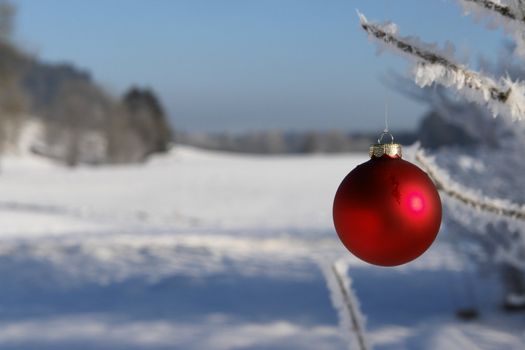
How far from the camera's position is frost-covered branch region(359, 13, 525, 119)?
1.12 metres

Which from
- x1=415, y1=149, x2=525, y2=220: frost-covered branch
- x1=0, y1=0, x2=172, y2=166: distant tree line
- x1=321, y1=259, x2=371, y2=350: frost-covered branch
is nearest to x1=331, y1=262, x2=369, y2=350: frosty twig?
x1=321, y1=259, x2=371, y2=350: frost-covered branch

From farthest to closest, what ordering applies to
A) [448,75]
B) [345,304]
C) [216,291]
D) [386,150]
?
[216,291]
[345,304]
[386,150]
[448,75]

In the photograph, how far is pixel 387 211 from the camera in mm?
1191

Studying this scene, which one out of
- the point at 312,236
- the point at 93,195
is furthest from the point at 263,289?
the point at 93,195

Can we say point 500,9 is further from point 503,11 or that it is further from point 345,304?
point 345,304

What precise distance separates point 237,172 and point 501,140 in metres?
19.2

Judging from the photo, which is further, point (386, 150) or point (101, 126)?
point (101, 126)

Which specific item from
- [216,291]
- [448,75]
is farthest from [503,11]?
[216,291]

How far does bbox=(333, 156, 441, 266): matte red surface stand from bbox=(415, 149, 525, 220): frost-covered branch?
35 centimetres

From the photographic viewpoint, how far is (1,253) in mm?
8273

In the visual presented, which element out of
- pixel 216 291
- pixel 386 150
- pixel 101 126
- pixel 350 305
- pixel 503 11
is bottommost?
pixel 350 305

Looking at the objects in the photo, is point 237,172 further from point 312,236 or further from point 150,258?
point 150,258

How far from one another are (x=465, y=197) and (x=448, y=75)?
54 centimetres

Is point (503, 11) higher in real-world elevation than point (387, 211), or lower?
higher
